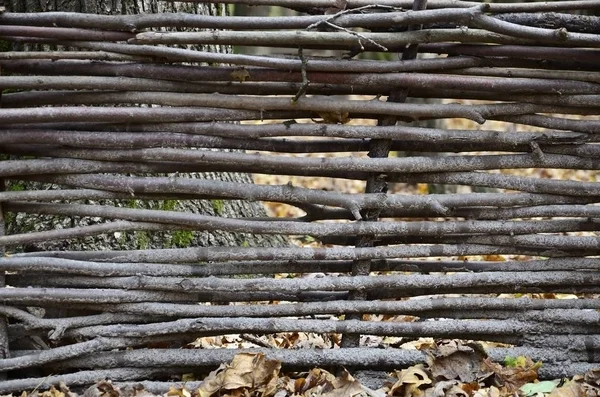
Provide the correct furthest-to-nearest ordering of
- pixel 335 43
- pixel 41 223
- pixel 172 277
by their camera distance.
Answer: pixel 41 223 → pixel 172 277 → pixel 335 43

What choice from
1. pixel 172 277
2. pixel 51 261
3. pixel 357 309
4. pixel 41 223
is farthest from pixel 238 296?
pixel 41 223

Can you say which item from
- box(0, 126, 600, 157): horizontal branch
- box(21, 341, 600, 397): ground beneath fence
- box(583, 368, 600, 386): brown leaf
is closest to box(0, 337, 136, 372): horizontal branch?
box(21, 341, 600, 397): ground beneath fence

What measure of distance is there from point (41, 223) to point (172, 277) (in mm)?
899

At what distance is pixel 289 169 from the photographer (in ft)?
9.61

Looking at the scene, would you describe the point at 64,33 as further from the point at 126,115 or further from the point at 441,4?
the point at 441,4

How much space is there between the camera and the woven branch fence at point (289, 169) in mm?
2799

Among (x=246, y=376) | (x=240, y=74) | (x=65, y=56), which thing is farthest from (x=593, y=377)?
(x=65, y=56)

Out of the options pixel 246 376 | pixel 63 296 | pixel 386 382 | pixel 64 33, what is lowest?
pixel 386 382

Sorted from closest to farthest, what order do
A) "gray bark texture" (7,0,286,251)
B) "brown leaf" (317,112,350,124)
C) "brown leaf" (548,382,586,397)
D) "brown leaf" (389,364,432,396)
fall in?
"brown leaf" (548,382,586,397), "brown leaf" (389,364,432,396), "brown leaf" (317,112,350,124), "gray bark texture" (7,0,286,251)

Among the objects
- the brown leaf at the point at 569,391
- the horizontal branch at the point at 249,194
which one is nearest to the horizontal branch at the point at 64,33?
the horizontal branch at the point at 249,194

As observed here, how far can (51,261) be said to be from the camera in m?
2.84

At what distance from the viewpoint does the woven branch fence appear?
2799 mm

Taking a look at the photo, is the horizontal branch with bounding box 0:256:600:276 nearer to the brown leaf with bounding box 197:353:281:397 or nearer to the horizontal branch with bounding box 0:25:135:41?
the brown leaf with bounding box 197:353:281:397

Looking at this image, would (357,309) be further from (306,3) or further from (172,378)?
(306,3)
